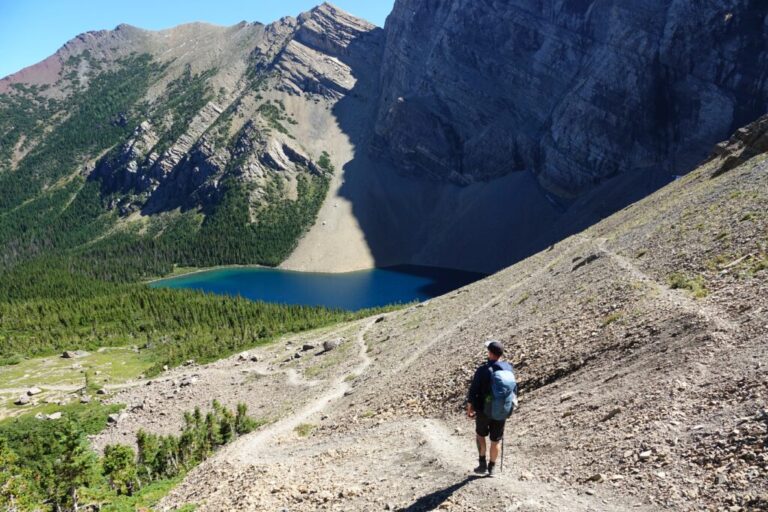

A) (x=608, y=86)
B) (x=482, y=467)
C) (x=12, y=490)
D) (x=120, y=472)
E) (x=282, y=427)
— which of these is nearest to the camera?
(x=482, y=467)

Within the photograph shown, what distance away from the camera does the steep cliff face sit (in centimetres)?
13212

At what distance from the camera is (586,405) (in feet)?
55.0

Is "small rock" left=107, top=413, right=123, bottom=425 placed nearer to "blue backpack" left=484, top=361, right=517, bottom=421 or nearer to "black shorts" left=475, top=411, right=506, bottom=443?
"black shorts" left=475, top=411, right=506, bottom=443

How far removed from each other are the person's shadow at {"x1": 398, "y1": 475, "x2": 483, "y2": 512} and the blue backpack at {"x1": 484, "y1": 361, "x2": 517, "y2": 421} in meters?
2.53

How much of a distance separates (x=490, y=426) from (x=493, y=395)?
1.19 metres

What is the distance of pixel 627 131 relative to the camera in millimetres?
151625

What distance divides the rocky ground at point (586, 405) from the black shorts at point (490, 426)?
134cm

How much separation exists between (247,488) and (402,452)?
6125 millimetres

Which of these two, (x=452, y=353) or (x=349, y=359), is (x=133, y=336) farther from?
(x=452, y=353)

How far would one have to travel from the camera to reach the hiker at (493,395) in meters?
13.2

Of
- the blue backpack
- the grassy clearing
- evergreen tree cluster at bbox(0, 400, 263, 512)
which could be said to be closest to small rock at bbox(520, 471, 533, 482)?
the blue backpack

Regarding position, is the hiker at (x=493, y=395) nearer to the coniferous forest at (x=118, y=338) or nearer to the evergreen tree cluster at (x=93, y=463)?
the coniferous forest at (x=118, y=338)

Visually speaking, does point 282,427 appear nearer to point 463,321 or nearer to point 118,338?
point 463,321

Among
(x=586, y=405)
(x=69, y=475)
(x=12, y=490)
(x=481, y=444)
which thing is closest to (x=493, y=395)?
(x=481, y=444)
